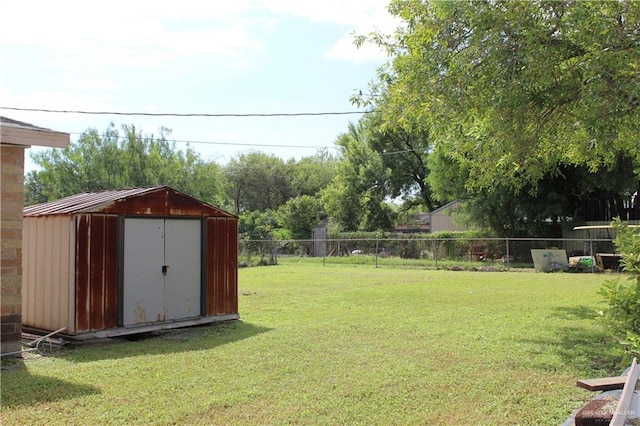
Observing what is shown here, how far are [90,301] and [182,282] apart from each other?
172 centimetres

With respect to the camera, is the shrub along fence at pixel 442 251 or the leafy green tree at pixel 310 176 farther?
the leafy green tree at pixel 310 176

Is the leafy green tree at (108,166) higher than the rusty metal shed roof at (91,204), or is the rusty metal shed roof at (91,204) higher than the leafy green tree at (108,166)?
the leafy green tree at (108,166)

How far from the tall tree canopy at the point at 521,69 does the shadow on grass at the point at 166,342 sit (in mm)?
4911

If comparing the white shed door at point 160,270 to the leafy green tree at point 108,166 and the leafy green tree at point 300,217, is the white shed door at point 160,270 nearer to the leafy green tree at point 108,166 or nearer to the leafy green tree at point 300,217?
the leafy green tree at point 108,166

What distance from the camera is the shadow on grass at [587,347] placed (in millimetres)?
6320

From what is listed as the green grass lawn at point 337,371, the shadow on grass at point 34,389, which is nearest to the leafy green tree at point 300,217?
the green grass lawn at point 337,371

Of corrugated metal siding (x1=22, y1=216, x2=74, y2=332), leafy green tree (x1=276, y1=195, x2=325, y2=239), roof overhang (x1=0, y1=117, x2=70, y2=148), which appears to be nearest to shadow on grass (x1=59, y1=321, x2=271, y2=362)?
corrugated metal siding (x1=22, y1=216, x2=74, y2=332)

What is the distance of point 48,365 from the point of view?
22.0 ft

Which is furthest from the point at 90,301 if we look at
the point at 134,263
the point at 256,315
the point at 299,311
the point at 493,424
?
the point at 493,424

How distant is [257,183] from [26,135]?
53220 millimetres

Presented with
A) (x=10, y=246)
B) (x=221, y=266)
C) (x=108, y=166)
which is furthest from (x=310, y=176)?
(x=10, y=246)

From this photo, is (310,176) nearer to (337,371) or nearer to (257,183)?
(257,183)

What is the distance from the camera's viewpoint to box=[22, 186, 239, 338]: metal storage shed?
8.08 meters

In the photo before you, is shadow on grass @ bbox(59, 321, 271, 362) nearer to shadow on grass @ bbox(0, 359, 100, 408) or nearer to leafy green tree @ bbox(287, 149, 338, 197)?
shadow on grass @ bbox(0, 359, 100, 408)
